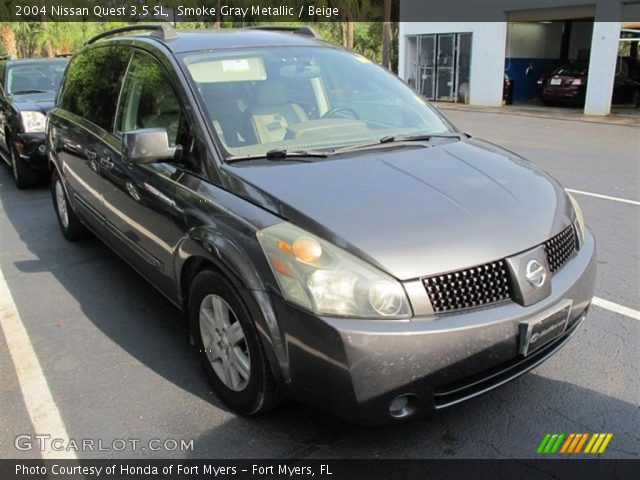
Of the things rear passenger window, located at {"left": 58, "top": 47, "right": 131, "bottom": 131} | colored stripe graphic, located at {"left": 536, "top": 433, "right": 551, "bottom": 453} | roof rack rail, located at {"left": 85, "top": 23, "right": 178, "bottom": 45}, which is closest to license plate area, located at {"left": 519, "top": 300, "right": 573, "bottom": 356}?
colored stripe graphic, located at {"left": 536, "top": 433, "right": 551, "bottom": 453}

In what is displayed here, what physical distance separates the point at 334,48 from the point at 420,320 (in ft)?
8.17

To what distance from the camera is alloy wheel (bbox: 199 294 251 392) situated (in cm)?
278

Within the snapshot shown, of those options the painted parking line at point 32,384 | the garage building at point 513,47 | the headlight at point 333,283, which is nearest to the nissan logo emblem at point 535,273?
the headlight at point 333,283

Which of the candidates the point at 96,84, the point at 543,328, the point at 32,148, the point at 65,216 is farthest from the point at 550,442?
the point at 32,148

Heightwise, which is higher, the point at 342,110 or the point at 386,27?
the point at 386,27

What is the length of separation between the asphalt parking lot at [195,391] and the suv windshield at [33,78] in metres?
4.66

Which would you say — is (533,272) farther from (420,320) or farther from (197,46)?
(197,46)

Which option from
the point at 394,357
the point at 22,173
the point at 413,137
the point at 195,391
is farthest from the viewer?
the point at 22,173

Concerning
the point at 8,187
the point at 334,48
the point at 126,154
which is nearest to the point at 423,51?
the point at 8,187

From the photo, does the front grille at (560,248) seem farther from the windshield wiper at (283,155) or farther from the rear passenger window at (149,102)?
the rear passenger window at (149,102)

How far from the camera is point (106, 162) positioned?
411 centimetres

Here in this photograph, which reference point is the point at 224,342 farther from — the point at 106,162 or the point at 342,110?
the point at 106,162

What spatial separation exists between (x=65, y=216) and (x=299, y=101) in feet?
10.6

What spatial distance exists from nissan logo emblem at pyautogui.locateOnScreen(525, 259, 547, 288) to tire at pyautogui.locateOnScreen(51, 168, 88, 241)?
424cm
